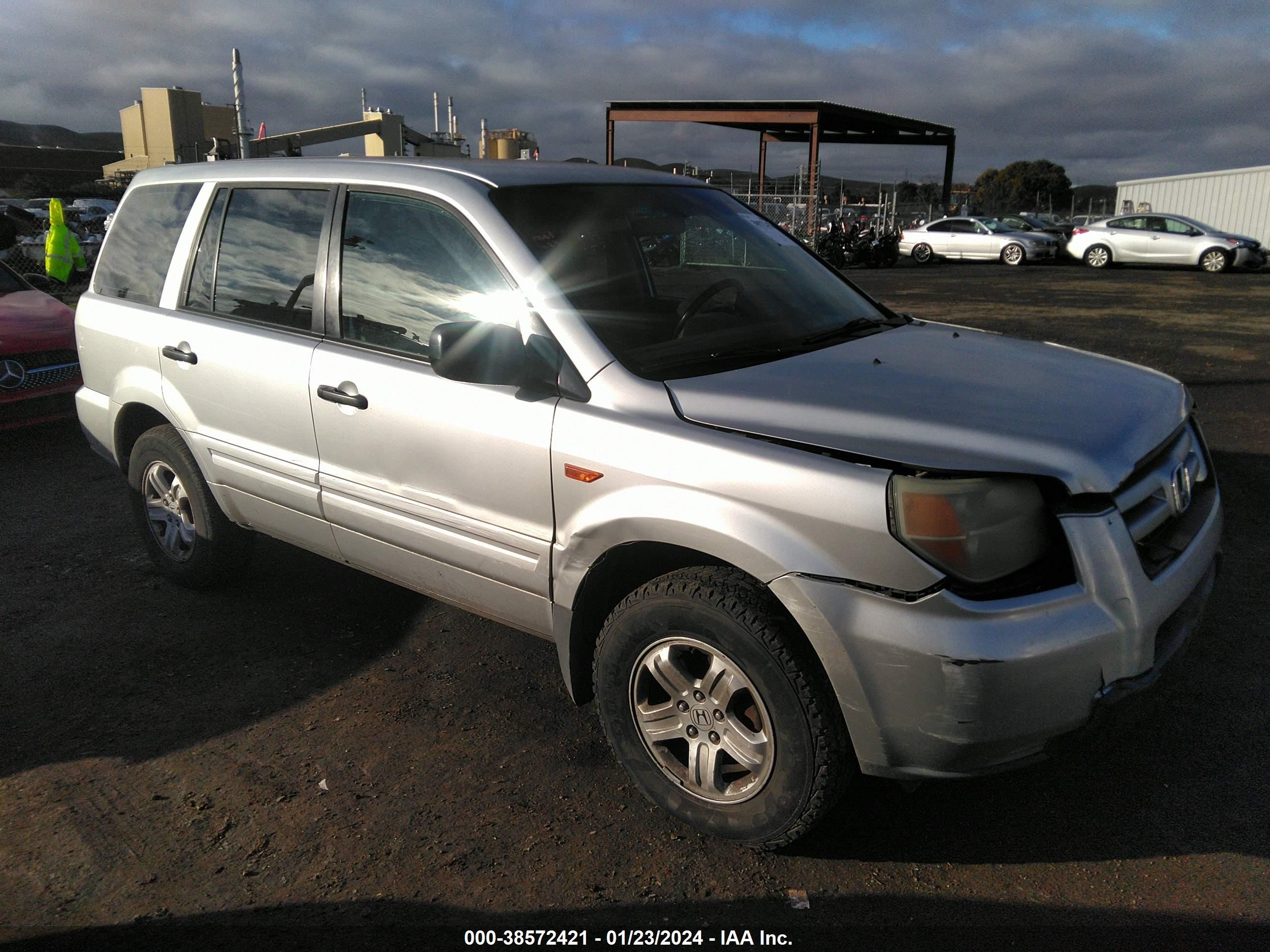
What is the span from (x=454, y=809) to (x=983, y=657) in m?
1.69

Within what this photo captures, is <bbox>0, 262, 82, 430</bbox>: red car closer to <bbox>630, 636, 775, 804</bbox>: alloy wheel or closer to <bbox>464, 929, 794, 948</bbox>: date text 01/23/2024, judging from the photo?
<bbox>630, 636, 775, 804</bbox>: alloy wheel

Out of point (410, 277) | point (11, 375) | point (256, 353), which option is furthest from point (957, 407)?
point (11, 375)

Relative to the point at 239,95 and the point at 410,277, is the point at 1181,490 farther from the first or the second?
the point at 239,95

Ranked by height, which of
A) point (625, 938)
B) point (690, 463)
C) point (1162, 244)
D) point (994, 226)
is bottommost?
point (625, 938)

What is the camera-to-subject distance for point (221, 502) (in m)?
4.31

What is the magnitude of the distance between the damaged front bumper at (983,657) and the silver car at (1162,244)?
2721 centimetres

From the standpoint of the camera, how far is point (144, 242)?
4.65m

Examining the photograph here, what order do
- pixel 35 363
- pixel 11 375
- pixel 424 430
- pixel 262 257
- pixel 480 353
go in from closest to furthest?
pixel 480 353, pixel 424 430, pixel 262 257, pixel 11 375, pixel 35 363

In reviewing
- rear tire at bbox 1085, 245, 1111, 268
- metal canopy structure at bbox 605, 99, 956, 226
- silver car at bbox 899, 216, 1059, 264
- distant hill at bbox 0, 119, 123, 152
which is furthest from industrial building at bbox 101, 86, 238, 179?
distant hill at bbox 0, 119, 123, 152

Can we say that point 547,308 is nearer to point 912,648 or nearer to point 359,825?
point 912,648

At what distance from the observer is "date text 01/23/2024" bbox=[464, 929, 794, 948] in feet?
8.15

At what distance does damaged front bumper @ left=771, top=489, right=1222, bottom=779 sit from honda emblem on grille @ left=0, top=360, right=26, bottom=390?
7061mm

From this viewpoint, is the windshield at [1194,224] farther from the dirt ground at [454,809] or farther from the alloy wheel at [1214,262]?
the dirt ground at [454,809]

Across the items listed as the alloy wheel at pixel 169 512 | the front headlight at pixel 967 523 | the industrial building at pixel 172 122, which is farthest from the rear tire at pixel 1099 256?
the industrial building at pixel 172 122
